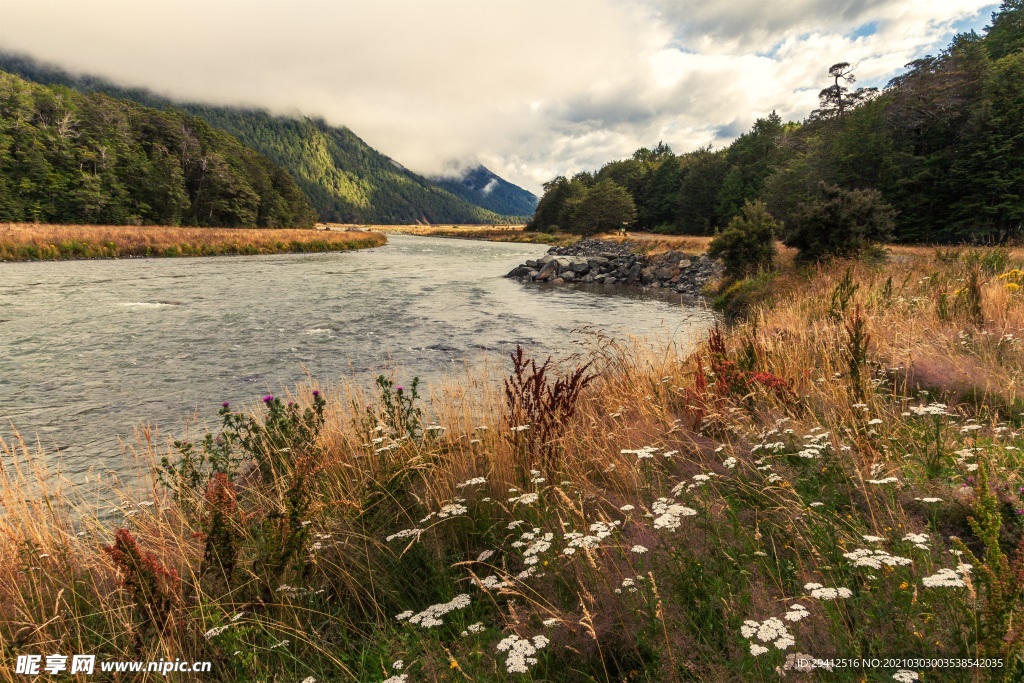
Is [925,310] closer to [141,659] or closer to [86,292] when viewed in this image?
[141,659]

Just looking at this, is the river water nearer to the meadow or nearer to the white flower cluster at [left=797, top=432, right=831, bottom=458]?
the meadow

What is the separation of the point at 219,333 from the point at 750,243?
21.6 metres

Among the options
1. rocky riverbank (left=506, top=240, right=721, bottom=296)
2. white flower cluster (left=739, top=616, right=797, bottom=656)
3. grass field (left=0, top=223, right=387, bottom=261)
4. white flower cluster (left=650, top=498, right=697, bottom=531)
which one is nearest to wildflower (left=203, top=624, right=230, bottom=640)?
white flower cluster (left=650, top=498, right=697, bottom=531)

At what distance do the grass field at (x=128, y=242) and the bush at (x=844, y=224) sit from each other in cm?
4456

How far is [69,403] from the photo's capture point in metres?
7.80

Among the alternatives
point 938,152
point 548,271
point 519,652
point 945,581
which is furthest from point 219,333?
point 938,152

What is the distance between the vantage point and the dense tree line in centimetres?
4697

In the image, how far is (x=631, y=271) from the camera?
33.1 meters

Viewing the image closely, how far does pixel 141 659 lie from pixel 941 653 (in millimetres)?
3606

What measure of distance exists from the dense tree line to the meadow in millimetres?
Result: 61758

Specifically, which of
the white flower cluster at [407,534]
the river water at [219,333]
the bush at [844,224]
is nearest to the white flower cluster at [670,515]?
the white flower cluster at [407,534]

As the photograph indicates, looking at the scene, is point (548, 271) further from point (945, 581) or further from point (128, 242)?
point (128, 242)

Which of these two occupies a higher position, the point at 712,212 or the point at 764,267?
the point at 712,212

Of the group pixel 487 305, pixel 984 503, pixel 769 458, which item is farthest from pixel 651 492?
pixel 487 305
